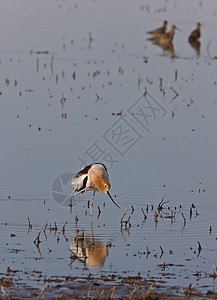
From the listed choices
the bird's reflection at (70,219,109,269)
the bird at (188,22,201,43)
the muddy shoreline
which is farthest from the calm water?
the bird at (188,22,201,43)

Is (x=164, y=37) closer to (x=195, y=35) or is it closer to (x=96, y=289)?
(x=195, y=35)

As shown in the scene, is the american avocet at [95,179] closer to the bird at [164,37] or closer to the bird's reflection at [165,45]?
the bird's reflection at [165,45]

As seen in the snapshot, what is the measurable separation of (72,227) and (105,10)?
111 ft

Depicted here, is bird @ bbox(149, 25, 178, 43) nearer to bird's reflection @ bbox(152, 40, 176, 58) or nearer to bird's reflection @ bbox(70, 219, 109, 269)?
bird's reflection @ bbox(152, 40, 176, 58)

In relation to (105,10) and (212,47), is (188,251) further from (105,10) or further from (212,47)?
(105,10)

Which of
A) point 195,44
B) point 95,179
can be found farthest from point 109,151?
point 195,44

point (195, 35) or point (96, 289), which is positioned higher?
point (195, 35)

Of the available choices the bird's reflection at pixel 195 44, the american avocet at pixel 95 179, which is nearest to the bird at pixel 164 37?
the bird's reflection at pixel 195 44

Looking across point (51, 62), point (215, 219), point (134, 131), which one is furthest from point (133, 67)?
point (215, 219)

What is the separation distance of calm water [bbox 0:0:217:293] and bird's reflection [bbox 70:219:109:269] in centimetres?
1

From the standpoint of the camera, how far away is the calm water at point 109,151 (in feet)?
29.3

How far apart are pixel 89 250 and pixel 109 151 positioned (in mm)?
5663

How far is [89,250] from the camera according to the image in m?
9.15

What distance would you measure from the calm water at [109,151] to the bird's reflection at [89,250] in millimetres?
14
